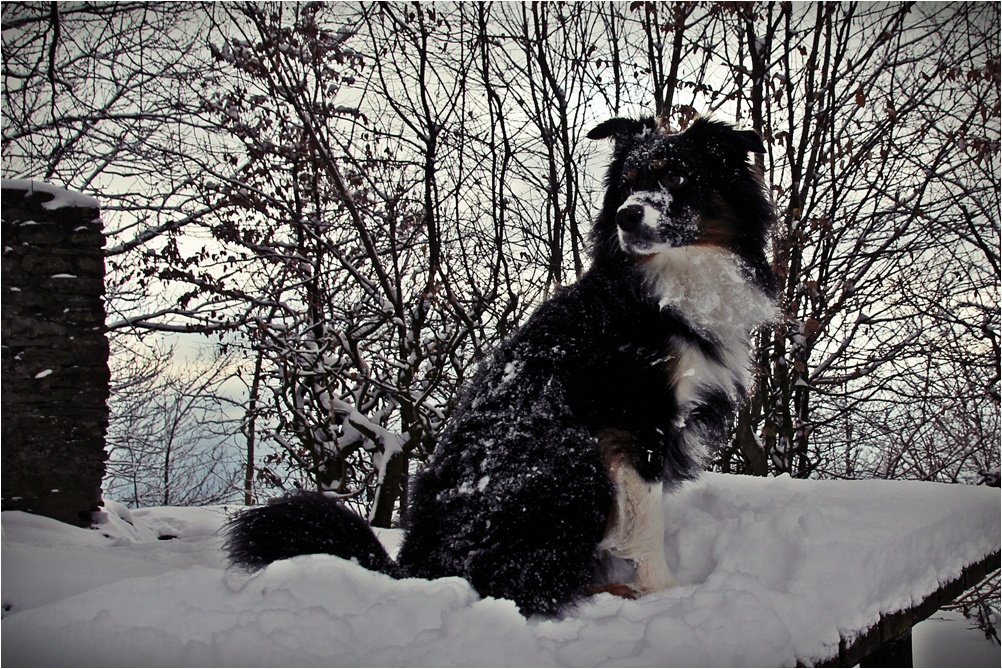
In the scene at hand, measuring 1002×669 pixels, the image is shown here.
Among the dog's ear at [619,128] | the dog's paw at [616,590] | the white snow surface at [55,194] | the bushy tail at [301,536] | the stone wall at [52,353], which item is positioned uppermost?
the white snow surface at [55,194]

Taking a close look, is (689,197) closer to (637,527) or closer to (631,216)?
(631,216)

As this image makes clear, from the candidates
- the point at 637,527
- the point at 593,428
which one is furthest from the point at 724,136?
the point at 637,527

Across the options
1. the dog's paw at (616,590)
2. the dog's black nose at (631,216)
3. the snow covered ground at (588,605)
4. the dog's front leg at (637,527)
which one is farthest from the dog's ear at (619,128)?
the dog's paw at (616,590)

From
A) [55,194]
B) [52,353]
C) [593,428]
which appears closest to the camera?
[593,428]

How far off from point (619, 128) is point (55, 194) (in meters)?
3.90

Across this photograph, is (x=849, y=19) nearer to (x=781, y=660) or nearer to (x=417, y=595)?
(x=781, y=660)

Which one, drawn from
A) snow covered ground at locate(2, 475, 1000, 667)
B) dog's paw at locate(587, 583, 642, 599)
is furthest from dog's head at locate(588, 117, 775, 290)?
dog's paw at locate(587, 583, 642, 599)

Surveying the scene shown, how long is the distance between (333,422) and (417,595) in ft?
14.3

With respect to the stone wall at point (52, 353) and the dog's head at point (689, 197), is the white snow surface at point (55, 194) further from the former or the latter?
the dog's head at point (689, 197)

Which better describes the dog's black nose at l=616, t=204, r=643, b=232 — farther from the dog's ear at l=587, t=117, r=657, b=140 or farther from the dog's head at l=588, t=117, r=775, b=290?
the dog's ear at l=587, t=117, r=657, b=140

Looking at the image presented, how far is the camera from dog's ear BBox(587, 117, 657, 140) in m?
2.80

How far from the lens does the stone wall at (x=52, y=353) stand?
4.09 m

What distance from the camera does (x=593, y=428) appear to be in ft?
7.18

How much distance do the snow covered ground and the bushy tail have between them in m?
0.11
